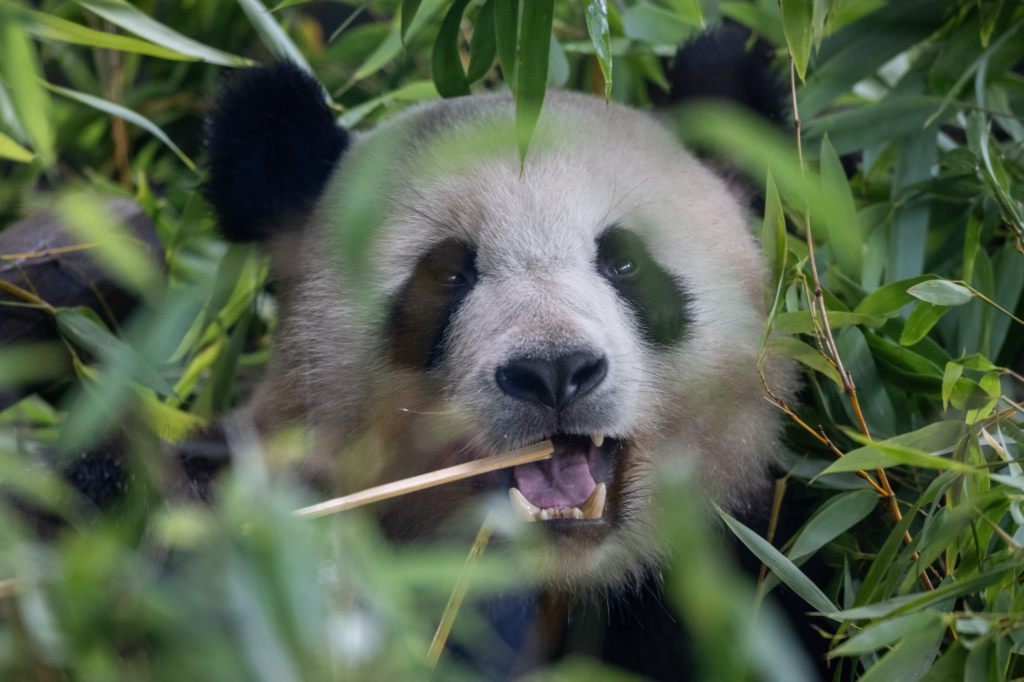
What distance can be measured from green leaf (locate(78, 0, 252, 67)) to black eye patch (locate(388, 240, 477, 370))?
59 cm

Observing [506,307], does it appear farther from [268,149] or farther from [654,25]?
[654,25]

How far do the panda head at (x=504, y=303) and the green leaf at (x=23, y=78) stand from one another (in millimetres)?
454

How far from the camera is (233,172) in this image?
79.6 inches

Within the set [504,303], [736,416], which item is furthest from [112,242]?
[736,416]

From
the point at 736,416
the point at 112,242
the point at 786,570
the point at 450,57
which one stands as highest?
the point at 450,57

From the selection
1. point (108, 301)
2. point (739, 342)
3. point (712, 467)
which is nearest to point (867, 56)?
point (739, 342)

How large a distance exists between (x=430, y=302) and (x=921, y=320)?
742mm

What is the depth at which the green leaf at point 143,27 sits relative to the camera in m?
2.03

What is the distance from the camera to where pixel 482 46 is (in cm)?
194

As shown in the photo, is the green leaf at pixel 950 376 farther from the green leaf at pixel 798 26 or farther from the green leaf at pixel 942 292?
the green leaf at pixel 798 26

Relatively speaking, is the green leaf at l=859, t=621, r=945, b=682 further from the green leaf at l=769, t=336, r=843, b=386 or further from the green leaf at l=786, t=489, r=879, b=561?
the green leaf at l=769, t=336, r=843, b=386

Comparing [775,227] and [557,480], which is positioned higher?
[775,227]

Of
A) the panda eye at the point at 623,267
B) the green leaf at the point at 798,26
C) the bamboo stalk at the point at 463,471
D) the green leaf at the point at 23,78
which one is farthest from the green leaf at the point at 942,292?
the green leaf at the point at 23,78

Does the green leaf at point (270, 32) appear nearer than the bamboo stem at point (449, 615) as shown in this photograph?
No
